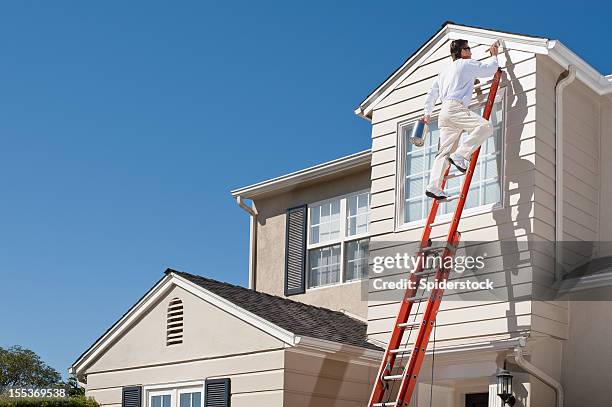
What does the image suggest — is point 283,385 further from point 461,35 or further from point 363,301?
point 461,35

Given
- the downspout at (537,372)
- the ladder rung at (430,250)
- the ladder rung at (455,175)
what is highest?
the ladder rung at (455,175)

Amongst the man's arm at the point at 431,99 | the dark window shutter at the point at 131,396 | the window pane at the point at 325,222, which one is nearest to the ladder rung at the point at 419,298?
the man's arm at the point at 431,99

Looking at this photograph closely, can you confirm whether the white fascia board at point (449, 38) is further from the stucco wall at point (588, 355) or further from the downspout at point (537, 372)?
the downspout at point (537, 372)

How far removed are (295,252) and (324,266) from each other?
0.71 m

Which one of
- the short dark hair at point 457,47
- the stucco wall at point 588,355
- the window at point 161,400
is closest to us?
the stucco wall at point 588,355

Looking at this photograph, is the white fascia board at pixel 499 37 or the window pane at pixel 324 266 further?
the window pane at pixel 324 266

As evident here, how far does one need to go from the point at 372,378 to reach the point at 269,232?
16.0 ft

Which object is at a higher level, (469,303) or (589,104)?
(589,104)

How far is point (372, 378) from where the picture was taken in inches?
462

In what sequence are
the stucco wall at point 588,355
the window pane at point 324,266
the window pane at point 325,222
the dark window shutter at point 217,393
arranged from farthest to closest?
1. the window pane at point 325,222
2. the window pane at point 324,266
3. the dark window shutter at point 217,393
4. the stucco wall at point 588,355

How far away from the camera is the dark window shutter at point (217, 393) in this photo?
11.3 m

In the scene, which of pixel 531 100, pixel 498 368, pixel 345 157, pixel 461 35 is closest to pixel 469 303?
pixel 498 368

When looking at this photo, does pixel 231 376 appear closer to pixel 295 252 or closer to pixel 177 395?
pixel 177 395

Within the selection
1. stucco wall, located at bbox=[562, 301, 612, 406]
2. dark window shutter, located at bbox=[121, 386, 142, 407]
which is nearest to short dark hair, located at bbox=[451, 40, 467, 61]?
stucco wall, located at bbox=[562, 301, 612, 406]
